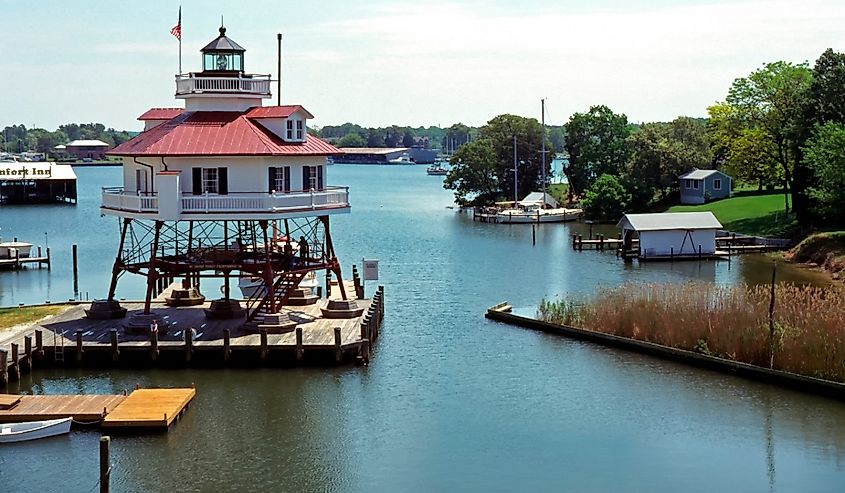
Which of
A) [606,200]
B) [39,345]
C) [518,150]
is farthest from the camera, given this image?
[518,150]

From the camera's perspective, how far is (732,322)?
4006 cm

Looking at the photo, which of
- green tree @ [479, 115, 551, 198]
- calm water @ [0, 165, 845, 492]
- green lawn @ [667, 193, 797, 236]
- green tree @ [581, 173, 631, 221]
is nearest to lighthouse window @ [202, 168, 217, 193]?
calm water @ [0, 165, 845, 492]

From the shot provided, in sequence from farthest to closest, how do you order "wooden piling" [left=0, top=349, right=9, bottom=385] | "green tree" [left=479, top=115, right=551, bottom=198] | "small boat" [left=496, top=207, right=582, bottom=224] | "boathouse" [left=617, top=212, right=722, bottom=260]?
"green tree" [left=479, top=115, right=551, bottom=198] → "small boat" [left=496, top=207, right=582, bottom=224] → "boathouse" [left=617, top=212, right=722, bottom=260] → "wooden piling" [left=0, top=349, right=9, bottom=385]

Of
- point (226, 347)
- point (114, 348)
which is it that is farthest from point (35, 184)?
point (226, 347)

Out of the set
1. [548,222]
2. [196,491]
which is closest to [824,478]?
[196,491]

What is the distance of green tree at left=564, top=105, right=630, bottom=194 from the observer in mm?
119812

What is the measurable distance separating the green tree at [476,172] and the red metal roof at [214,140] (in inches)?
3229

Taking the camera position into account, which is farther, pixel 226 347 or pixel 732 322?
pixel 732 322

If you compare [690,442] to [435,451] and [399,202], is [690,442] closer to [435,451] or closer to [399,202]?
[435,451]

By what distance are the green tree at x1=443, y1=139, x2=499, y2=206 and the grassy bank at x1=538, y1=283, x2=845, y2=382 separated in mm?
80393

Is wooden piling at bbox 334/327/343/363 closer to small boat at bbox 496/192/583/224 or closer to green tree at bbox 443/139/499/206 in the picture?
small boat at bbox 496/192/583/224

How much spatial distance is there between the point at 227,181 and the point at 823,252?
4087cm

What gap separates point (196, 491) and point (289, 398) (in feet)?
28.8

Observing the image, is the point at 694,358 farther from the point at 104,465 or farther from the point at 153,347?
the point at 104,465
